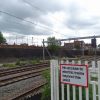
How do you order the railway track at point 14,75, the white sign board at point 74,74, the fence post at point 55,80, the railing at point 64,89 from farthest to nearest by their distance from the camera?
the railway track at point 14,75 → the fence post at point 55,80 → the railing at point 64,89 → the white sign board at point 74,74

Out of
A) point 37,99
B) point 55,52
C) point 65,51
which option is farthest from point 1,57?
point 37,99

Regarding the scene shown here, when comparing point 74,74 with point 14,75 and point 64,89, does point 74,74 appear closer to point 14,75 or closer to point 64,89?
point 64,89

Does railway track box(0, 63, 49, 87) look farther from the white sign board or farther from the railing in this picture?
the white sign board

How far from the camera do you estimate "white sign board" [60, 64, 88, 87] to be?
5.39 metres

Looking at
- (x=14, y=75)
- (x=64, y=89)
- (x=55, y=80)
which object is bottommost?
(x=14, y=75)

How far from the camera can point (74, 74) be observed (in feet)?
18.4

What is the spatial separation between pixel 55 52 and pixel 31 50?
23.7 feet

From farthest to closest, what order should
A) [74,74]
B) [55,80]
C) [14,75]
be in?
[14,75], [55,80], [74,74]

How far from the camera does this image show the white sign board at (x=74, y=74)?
539 centimetres

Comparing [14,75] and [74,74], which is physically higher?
[74,74]

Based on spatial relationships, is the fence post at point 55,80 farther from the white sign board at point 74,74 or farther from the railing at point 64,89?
the white sign board at point 74,74

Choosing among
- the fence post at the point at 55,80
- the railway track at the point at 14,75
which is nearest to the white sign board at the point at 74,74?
the fence post at the point at 55,80

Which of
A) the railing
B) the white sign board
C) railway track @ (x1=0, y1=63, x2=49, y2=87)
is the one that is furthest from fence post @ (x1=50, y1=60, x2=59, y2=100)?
railway track @ (x1=0, y1=63, x2=49, y2=87)

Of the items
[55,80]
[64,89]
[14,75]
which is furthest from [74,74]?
[14,75]
